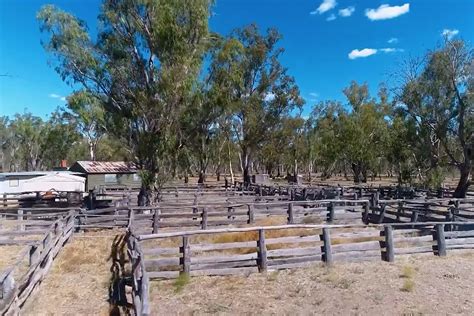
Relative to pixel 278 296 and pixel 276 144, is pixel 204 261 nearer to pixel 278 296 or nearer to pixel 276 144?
pixel 278 296

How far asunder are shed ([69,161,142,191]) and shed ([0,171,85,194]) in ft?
21.5

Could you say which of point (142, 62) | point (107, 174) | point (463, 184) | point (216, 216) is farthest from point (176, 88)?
point (107, 174)

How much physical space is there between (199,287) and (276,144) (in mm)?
44341

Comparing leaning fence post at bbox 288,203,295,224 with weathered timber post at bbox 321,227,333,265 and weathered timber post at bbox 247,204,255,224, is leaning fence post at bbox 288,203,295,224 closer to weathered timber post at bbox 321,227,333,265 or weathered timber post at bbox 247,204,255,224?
weathered timber post at bbox 247,204,255,224

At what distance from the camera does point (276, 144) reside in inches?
2069

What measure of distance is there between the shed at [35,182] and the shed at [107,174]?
6546 mm

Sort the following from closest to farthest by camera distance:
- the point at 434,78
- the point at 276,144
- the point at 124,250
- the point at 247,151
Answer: the point at 124,250 < the point at 434,78 < the point at 247,151 < the point at 276,144

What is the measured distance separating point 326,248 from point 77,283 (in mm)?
5999

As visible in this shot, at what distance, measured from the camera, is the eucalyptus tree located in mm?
20016

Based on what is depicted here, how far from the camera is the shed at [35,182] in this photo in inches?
1391

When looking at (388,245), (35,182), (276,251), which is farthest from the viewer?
(35,182)

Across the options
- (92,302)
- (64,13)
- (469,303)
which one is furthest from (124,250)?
(64,13)

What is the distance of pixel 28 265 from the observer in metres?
11.0

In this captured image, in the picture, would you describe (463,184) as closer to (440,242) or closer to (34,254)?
(440,242)
